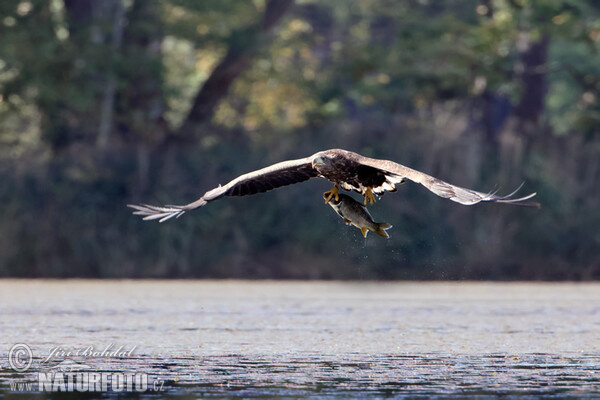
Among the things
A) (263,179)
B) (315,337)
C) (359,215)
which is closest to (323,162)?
(359,215)

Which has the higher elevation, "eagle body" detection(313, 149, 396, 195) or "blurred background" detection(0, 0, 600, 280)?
"blurred background" detection(0, 0, 600, 280)

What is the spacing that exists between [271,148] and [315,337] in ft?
39.2

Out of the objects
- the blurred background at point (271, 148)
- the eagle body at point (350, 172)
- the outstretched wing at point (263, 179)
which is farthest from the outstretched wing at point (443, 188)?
the blurred background at point (271, 148)

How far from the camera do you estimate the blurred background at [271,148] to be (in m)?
25.3

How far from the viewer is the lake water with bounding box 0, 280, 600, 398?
11805mm

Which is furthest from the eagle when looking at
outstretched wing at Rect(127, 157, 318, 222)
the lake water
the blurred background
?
the blurred background

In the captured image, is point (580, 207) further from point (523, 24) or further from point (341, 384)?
point (341, 384)

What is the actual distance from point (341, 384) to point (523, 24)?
1777cm

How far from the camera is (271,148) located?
27219 millimetres

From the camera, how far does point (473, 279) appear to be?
24.6 m

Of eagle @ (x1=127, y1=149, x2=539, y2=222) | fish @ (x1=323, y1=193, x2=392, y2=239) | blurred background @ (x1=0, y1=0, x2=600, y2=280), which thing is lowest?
fish @ (x1=323, y1=193, x2=392, y2=239)

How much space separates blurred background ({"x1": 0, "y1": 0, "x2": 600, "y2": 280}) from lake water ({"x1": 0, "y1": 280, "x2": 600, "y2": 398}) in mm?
1811

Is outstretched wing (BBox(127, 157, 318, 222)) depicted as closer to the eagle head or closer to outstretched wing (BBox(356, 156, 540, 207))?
the eagle head

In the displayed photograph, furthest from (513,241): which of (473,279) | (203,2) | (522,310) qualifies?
(203,2)
